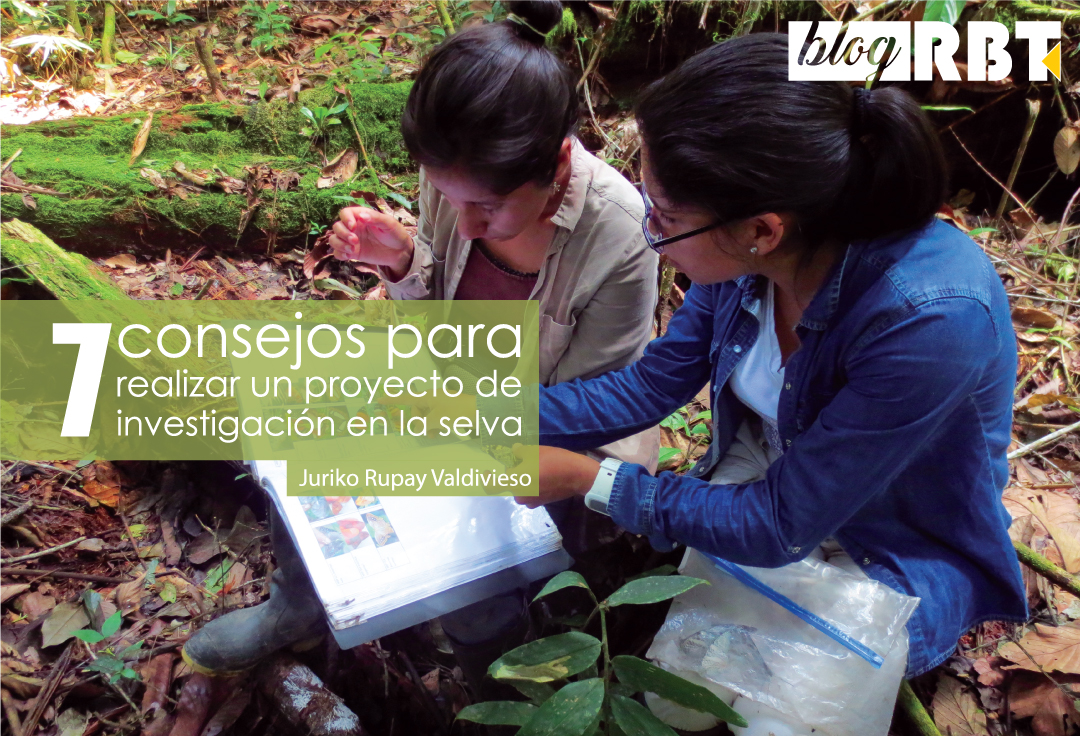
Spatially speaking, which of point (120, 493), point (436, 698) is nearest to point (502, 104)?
point (436, 698)

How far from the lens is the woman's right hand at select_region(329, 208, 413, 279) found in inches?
76.2

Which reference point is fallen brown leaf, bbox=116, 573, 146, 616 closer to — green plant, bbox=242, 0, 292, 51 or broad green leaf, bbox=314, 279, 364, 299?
broad green leaf, bbox=314, 279, 364, 299

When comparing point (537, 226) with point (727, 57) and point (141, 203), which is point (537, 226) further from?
point (141, 203)

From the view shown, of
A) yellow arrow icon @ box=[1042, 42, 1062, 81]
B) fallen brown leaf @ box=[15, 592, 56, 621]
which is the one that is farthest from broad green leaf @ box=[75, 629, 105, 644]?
yellow arrow icon @ box=[1042, 42, 1062, 81]

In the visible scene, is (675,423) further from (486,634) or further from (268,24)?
(268,24)

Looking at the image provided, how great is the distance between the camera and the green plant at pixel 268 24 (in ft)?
13.1

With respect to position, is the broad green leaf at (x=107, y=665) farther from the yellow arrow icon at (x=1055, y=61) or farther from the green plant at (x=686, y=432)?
the yellow arrow icon at (x=1055, y=61)

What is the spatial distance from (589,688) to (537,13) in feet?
4.48

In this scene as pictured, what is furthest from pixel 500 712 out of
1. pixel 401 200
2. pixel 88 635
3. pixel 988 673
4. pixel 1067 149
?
pixel 1067 149

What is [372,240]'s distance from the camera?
2.03 m

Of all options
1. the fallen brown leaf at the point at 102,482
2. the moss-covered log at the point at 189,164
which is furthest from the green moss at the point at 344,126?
the fallen brown leaf at the point at 102,482

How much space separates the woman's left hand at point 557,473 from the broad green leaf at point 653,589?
0.89ft

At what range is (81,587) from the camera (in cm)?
193

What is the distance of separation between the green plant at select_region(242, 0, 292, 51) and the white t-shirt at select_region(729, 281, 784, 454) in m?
3.60
